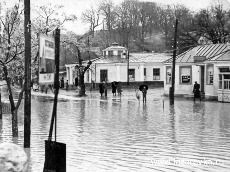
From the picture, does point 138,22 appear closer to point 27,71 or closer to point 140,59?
point 140,59

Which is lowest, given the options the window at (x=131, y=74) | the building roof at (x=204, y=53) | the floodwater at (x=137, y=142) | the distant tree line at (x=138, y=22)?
the floodwater at (x=137, y=142)

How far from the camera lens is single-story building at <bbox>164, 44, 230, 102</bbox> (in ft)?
132

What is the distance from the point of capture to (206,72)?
143ft

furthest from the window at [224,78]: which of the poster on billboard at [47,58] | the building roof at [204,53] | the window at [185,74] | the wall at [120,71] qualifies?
the wall at [120,71]

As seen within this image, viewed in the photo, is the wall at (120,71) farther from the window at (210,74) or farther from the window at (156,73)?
the window at (210,74)

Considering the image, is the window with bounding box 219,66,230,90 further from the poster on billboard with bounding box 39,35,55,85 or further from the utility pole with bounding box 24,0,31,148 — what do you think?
the poster on billboard with bounding box 39,35,55,85

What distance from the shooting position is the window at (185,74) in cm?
4774

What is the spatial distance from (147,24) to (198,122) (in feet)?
372

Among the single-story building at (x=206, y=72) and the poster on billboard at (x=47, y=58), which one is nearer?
the poster on billboard at (x=47, y=58)

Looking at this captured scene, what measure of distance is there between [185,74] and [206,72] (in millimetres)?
4788

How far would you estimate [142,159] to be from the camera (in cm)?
1294

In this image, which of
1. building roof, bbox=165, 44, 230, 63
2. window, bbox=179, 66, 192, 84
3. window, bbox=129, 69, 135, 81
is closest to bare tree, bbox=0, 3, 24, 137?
building roof, bbox=165, 44, 230, 63

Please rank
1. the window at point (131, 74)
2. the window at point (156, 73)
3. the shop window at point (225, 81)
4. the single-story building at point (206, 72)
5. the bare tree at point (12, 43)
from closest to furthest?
the bare tree at point (12, 43), the shop window at point (225, 81), the single-story building at point (206, 72), the window at point (131, 74), the window at point (156, 73)

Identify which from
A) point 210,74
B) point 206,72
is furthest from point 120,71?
point 210,74
